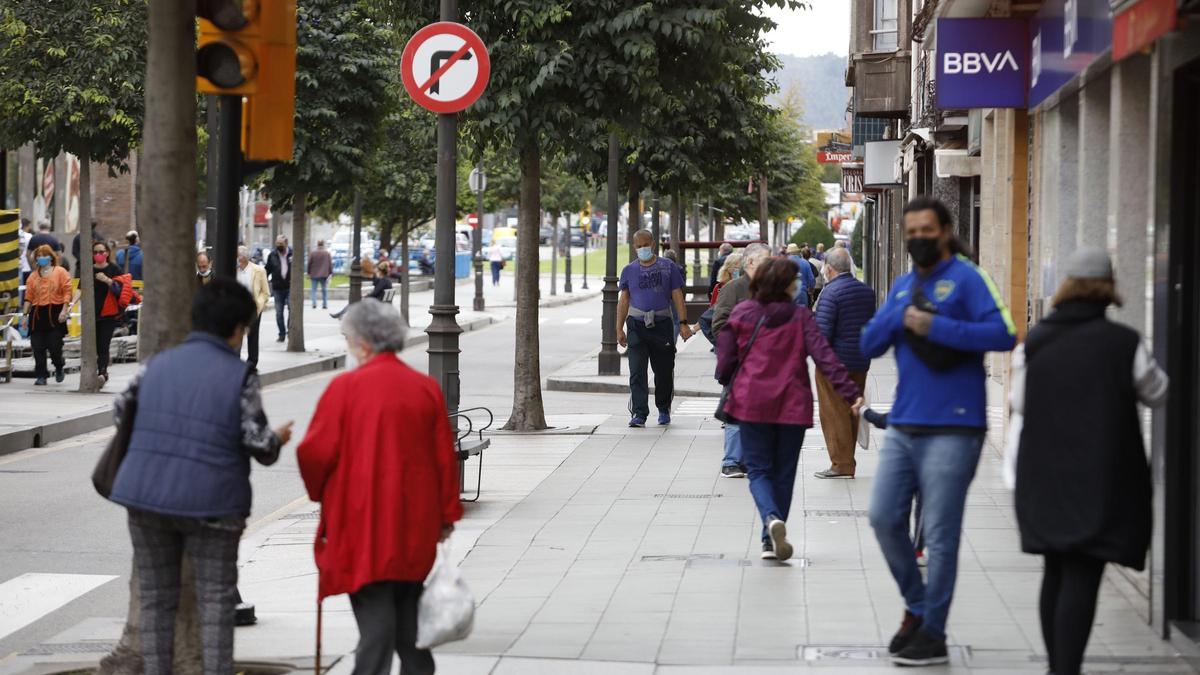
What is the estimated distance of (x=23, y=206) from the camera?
141 feet

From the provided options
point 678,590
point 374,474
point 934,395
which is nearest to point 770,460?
point 678,590

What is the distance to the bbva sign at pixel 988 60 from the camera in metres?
12.7

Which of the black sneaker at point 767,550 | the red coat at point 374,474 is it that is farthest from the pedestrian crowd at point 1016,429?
the red coat at point 374,474

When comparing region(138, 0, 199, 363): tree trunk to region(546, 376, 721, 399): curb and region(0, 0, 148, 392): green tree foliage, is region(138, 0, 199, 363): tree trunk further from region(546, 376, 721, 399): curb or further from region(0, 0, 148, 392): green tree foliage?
Result: region(546, 376, 721, 399): curb

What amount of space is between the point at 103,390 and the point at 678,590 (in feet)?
45.3

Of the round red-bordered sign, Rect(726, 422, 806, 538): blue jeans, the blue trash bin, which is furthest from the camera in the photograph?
the blue trash bin

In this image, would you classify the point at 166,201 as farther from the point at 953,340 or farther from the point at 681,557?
the point at 681,557

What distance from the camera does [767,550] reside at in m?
10.1

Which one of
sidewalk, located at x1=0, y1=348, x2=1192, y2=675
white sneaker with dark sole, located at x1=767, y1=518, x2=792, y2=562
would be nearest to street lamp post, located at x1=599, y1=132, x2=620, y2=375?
sidewalk, located at x1=0, y1=348, x2=1192, y2=675

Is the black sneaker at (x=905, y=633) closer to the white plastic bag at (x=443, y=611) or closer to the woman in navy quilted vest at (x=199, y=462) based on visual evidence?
the white plastic bag at (x=443, y=611)

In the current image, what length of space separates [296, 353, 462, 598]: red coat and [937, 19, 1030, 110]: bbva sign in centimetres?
736

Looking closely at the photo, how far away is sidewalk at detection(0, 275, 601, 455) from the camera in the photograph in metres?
17.3

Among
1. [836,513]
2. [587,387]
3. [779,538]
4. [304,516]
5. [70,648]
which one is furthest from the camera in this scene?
[587,387]

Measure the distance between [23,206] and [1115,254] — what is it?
122ft
